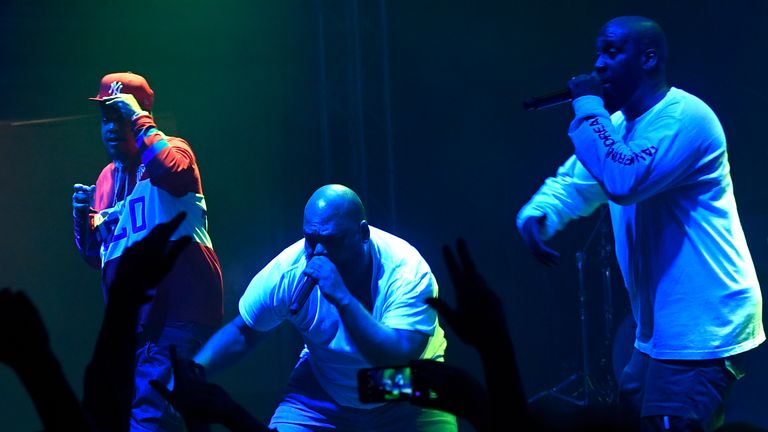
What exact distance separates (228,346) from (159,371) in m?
0.38

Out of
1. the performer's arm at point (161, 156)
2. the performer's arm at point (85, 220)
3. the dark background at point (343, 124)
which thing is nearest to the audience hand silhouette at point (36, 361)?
the performer's arm at point (161, 156)

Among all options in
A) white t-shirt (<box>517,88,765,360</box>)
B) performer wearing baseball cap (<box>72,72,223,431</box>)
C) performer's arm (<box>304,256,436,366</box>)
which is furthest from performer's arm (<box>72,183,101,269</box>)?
white t-shirt (<box>517,88,765,360</box>)

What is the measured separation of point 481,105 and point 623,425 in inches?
221

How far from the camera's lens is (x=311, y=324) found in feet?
13.1

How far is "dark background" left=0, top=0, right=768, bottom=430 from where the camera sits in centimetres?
637

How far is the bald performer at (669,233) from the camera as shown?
9.48ft

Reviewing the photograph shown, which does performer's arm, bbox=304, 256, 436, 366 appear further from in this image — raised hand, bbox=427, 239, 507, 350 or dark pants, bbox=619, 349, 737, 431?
raised hand, bbox=427, 239, 507, 350

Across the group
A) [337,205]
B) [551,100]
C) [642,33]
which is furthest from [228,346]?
[642,33]

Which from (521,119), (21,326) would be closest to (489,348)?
(21,326)

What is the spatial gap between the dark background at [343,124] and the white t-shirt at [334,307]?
2352mm

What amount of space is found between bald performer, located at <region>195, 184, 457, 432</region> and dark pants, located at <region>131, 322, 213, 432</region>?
0.26 m

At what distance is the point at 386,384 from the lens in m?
1.99

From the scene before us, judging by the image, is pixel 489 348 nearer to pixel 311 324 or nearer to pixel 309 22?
pixel 311 324

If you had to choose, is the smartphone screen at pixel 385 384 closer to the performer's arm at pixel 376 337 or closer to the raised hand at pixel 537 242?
the raised hand at pixel 537 242
